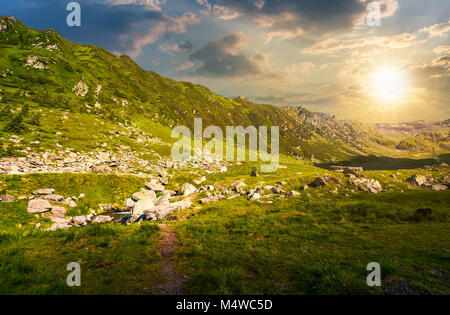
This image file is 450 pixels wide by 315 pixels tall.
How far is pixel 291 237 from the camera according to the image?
13.5 meters

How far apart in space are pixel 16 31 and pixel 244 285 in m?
254

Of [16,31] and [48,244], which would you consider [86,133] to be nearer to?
[48,244]

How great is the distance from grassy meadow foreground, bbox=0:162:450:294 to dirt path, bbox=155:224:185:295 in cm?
→ 23

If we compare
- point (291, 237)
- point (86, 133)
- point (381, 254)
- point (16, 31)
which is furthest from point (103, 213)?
point (16, 31)

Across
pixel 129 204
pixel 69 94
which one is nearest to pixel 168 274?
pixel 129 204

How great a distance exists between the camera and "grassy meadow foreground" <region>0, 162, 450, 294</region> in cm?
733

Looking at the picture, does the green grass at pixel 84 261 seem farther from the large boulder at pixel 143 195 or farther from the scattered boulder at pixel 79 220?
the large boulder at pixel 143 195

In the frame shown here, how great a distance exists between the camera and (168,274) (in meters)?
8.81

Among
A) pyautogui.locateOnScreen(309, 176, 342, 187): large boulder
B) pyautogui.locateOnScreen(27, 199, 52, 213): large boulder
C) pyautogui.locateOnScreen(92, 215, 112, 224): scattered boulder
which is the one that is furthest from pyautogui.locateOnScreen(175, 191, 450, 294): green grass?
pyautogui.locateOnScreen(27, 199, 52, 213): large boulder

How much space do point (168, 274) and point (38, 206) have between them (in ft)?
81.0

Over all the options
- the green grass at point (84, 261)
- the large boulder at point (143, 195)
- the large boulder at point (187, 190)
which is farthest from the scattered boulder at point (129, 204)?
the green grass at point (84, 261)

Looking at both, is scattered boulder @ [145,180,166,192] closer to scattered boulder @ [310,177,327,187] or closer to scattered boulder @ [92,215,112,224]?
scattered boulder @ [92,215,112,224]

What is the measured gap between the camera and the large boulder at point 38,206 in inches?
870
